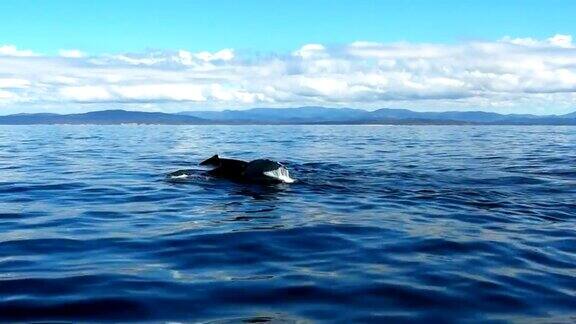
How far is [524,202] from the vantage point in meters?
18.2

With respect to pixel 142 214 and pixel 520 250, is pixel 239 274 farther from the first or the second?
pixel 142 214

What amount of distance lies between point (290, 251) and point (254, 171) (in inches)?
470

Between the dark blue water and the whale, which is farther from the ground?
the whale

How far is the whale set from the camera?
75.6ft

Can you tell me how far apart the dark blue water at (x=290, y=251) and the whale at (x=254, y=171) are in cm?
95

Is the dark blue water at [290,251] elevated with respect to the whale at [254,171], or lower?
lower

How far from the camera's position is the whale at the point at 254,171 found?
75.6ft

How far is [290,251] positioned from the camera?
39.0ft

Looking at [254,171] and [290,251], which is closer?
[290,251]

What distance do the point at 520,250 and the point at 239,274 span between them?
18.8ft

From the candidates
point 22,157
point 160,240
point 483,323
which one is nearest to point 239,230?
point 160,240

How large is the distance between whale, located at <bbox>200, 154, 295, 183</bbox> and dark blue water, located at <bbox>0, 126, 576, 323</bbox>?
0.95 meters

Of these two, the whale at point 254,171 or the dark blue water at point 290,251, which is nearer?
the dark blue water at point 290,251

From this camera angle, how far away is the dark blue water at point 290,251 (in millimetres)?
8453
